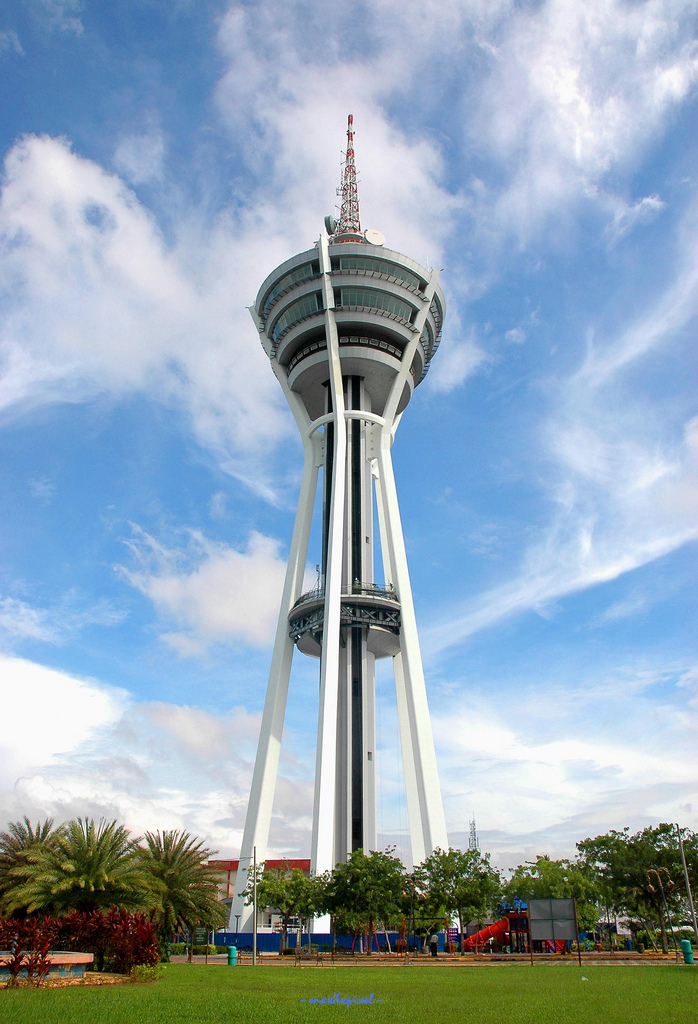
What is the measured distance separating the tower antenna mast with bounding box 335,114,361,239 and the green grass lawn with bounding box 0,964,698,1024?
58043 millimetres

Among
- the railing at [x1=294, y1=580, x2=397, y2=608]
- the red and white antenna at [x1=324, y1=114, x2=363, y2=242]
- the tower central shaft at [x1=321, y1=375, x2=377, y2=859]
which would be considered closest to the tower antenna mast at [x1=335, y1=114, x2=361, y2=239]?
the red and white antenna at [x1=324, y1=114, x2=363, y2=242]

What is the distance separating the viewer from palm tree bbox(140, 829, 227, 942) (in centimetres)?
3759

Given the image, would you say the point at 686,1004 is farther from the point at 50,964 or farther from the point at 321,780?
the point at 321,780

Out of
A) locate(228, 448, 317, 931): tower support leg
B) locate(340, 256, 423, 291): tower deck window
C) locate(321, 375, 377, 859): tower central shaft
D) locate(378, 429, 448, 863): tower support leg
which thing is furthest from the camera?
locate(340, 256, 423, 291): tower deck window

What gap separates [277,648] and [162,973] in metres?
29.3

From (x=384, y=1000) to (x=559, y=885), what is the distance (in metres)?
56.1

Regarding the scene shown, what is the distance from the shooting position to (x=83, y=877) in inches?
1166

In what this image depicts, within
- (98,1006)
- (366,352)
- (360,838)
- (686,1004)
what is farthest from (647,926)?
(98,1006)

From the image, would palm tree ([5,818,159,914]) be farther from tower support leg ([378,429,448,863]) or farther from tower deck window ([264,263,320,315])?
tower deck window ([264,263,320,315])

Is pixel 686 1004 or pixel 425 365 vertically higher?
pixel 425 365

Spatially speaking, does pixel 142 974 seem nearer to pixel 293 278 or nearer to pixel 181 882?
pixel 181 882

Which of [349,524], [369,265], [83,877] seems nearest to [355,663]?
[349,524]

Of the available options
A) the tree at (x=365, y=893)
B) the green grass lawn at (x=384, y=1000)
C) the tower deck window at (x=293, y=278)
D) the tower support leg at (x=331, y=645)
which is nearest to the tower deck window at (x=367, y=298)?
the tower support leg at (x=331, y=645)

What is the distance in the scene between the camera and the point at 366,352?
5906 cm
